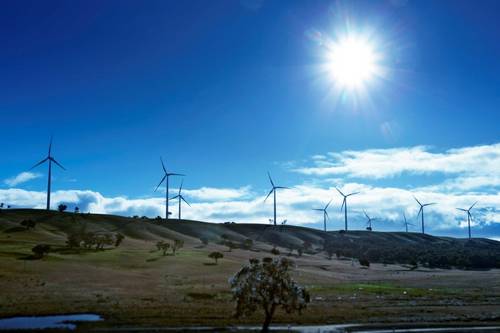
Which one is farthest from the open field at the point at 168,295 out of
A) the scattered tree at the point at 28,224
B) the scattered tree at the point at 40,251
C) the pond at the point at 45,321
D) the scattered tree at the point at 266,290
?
the scattered tree at the point at 28,224

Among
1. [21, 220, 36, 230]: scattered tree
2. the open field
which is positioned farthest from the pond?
[21, 220, 36, 230]: scattered tree

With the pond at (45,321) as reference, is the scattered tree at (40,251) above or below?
above

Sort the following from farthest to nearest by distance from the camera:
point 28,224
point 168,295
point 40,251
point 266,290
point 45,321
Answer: point 28,224, point 40,251, point 168,295, point 45,321, point 266,290

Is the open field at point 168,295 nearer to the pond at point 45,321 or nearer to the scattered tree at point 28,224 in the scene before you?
the pond at point 45,321

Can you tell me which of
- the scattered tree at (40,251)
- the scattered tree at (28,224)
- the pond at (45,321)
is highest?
the scattered tree at (28,224)

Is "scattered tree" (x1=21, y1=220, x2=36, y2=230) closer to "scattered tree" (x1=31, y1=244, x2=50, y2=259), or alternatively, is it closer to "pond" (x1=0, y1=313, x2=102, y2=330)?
"scattered tree" (x1=31, y1=244, x2=50, y2=259)

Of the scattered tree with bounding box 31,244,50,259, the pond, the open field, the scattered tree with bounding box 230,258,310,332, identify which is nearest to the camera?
the scattered tree with bounding box 230,258,310,332

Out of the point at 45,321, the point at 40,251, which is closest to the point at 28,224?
the point at 40,251

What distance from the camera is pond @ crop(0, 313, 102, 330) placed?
47.4 m

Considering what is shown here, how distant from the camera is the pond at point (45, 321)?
4741 centimetres

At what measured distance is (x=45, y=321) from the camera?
5150 cm

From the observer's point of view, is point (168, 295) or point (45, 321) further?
point (168, 295)

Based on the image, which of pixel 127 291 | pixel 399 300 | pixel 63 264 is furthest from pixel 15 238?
pixel 399 300

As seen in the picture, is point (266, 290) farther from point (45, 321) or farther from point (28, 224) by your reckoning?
point (28, 224)
